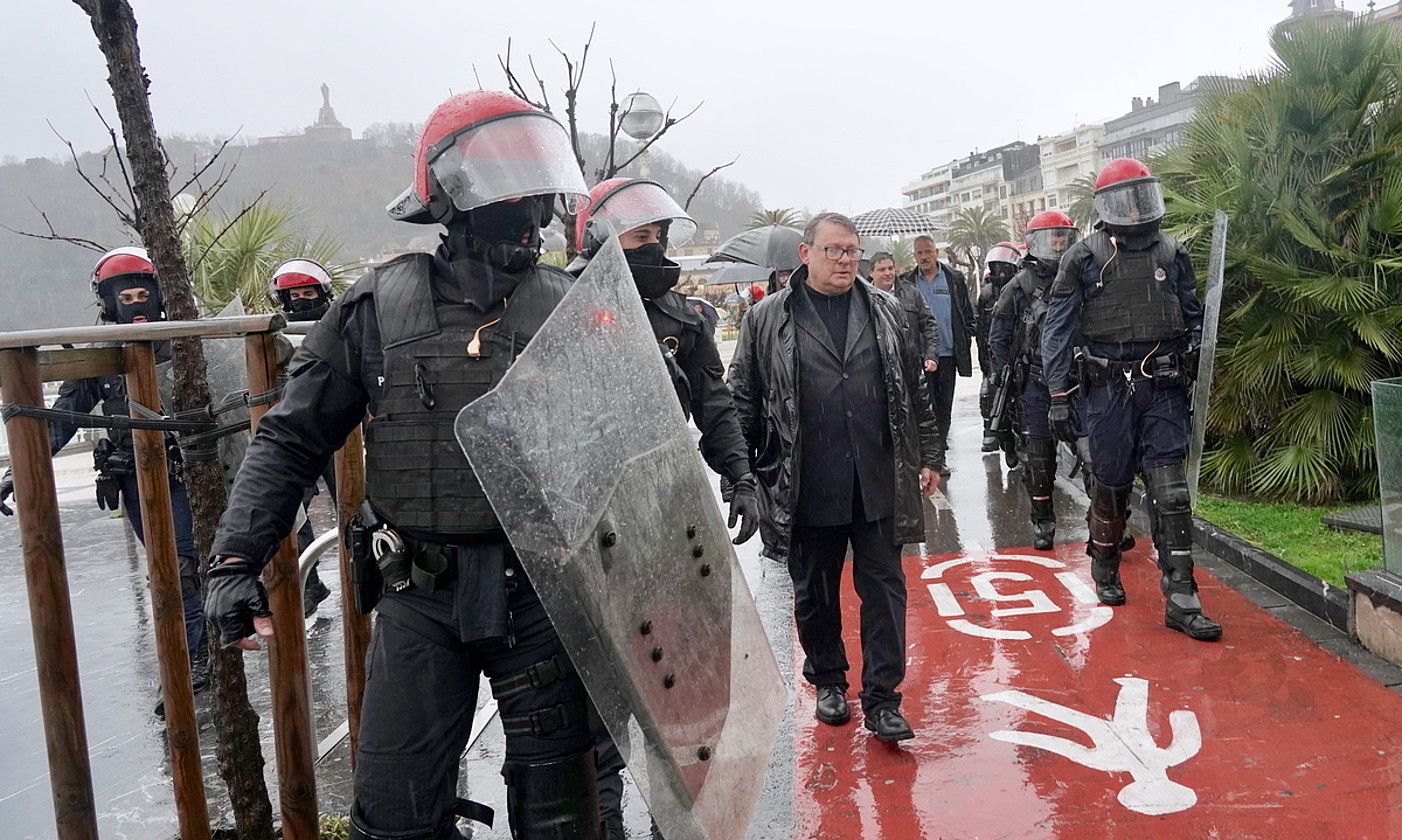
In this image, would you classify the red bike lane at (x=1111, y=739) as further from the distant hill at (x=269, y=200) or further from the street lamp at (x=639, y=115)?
the street lamp at (x=639, y=115)

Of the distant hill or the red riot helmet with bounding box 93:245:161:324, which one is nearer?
the red riot helmet with bounding box 93:245:161:324

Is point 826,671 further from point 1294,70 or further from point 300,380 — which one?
point 1294,70

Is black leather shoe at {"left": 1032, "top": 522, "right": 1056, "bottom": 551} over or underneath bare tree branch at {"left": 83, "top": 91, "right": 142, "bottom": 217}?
underneath

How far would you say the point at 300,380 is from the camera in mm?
2666

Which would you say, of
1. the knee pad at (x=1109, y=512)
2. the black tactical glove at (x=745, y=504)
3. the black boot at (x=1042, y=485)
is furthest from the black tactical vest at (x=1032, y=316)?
the black tactical glove at (x=745, y=504)

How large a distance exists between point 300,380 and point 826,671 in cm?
252

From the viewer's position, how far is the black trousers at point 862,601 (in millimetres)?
4160

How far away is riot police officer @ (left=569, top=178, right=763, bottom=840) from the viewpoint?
11.5ft

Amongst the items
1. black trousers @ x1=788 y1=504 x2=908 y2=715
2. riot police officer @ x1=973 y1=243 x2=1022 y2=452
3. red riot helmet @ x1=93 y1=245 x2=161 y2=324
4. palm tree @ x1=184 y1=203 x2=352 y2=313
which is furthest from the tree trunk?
palm tree @ x1=184 y1=203 x2=352 y2=313

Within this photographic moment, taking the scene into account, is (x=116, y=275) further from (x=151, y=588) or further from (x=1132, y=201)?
(x=1132, y=201)

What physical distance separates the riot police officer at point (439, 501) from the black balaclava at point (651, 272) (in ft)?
3.63

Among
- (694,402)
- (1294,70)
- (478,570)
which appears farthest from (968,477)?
(478,570)

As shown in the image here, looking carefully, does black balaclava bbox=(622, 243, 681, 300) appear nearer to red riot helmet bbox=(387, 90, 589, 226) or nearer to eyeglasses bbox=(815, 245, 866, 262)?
eyeglasses bbox=(815, 245, 866, 262)

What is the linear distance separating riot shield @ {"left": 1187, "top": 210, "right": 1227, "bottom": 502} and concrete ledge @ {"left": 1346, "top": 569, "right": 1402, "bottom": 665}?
0.78 meters
